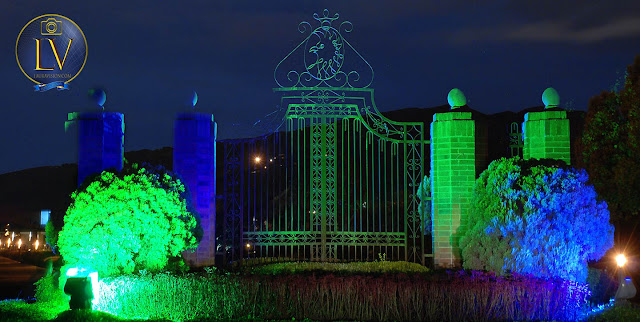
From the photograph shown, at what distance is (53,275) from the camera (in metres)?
11.7

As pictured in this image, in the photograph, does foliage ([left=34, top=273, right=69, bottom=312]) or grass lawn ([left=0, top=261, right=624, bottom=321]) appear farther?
foliage ([left=34, top=273, right=69, bottom=312])

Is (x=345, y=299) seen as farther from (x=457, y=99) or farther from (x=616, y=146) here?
(x=616, y=146)


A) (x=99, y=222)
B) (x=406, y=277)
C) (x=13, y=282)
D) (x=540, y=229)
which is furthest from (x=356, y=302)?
(x=13, y=282)

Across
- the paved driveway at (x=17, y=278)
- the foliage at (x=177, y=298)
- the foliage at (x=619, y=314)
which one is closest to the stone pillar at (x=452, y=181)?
the foliage at (x=619, y=314)

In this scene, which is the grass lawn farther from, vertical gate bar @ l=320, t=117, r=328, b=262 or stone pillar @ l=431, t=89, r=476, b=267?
vertical gate bar @ l=320, t=117, r=328, b=262

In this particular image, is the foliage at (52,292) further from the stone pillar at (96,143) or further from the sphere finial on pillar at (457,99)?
the sphere finial on pillar at (457,99)

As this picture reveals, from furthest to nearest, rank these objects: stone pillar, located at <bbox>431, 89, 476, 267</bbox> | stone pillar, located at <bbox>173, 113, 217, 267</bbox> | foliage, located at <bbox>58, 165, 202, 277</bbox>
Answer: stone pillar, located at <bbox>173, 113, 217, 267</bbox>
stone pillar, located at <bbox>431, 89, 476, 267</bbox>
foliage, located at <bbox>58, 165, 202, 277</bbox>

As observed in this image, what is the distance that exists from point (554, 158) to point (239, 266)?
637 centimetres

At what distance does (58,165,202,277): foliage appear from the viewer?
11.0 m

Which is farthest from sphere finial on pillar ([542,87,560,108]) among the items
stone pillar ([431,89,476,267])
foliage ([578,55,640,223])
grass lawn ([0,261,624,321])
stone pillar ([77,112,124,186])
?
stone pillar ([77,112,124,186])

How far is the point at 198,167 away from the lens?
1299cm

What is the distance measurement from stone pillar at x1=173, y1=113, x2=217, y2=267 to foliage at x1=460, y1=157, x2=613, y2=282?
190 inches

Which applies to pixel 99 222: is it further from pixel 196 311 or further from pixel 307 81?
pixel 307 81

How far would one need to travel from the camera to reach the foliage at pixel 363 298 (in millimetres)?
9680
